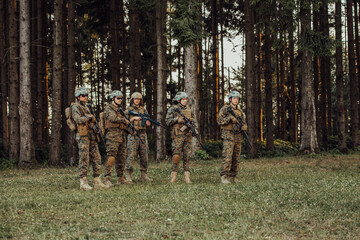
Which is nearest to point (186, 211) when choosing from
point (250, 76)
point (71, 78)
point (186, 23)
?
point (186, 23)

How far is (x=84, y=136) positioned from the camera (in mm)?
10039

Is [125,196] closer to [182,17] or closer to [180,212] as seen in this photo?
[180,212]

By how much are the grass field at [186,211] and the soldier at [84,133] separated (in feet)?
2.27

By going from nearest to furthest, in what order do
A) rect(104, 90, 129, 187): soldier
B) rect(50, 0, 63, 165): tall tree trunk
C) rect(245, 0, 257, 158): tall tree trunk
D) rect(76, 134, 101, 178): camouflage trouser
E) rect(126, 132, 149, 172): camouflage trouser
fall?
rect(76, 134, 101, 178): camouflage trouser → rect(104, 90, 129, 187): soldier → rect(126, 132, 149, 172): camouflage trouser → rect(50, 0, 63, 165): tall tree trunk → rect(245, 0, 257, 158): tall tree trunk

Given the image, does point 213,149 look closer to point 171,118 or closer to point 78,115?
point 171,118

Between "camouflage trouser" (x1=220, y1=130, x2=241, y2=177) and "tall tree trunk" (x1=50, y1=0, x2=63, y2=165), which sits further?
"tall tree trunk" (x1=50, y1=0, x2=63, y2=165)

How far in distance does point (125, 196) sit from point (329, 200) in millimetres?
4199

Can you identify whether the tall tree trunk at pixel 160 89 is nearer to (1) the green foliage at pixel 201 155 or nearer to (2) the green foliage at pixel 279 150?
(1) the green foliage at pixel 201 155

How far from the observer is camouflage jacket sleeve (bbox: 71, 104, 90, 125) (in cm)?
979

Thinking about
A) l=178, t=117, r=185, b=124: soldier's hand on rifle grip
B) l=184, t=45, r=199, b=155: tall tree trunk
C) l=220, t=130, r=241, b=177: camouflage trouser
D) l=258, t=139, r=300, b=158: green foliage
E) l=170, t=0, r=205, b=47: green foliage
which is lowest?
l=258, t=139, r=300, b=158: green foliage

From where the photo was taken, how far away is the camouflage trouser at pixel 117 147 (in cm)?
1055

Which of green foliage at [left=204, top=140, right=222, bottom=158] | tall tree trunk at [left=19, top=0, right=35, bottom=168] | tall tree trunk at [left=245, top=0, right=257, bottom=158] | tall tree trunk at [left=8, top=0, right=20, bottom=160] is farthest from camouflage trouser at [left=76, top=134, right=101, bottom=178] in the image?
green foliage at [left=204, top=140, right=222, bottom=158]

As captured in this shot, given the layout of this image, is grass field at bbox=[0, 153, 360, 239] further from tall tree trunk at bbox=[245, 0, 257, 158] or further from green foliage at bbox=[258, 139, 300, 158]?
green foliage at bbox=[258, 139, 300, 158]

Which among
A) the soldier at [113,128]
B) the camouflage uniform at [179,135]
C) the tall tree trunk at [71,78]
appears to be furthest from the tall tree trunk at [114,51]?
the camouflage uniform at [179,135]
